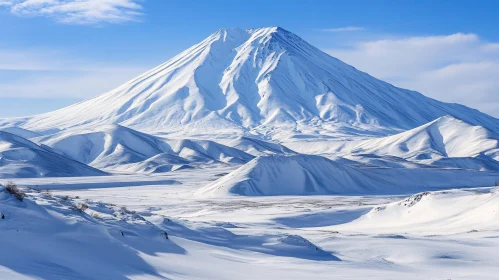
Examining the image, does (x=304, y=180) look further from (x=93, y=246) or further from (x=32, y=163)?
(x=93, y=246)

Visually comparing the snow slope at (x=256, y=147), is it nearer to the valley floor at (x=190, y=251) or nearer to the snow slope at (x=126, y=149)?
the snow slope at (x=126, y=149)

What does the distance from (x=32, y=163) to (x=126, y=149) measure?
2989 centimetres

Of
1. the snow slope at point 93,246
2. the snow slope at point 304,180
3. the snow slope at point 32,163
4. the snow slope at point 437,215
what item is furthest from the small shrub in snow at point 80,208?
the snow slope at point 32,163

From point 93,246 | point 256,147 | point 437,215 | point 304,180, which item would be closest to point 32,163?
point 304,180

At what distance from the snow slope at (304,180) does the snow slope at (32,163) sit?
28.4 meters

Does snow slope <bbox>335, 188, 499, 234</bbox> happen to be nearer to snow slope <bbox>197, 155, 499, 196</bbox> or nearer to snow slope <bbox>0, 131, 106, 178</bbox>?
snow slope <bbox>197, 155, 499, 196</bbox>

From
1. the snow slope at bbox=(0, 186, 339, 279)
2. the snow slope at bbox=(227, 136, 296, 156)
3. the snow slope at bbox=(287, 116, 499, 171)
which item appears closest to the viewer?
the snow slope at bbox=(0, 186, 339, 279)

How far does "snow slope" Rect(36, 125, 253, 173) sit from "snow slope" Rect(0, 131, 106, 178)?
13.6 metres

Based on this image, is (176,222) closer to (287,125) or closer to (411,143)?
(411,143)

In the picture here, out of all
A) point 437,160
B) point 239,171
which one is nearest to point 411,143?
point 437,160

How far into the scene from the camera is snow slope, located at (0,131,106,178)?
84.9 metres

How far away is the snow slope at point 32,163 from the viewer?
84.9 meters

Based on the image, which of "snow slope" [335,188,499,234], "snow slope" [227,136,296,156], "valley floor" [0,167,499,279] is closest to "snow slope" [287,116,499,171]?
"snow slope" [227,136,296,156]

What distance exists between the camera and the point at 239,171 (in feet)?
229
